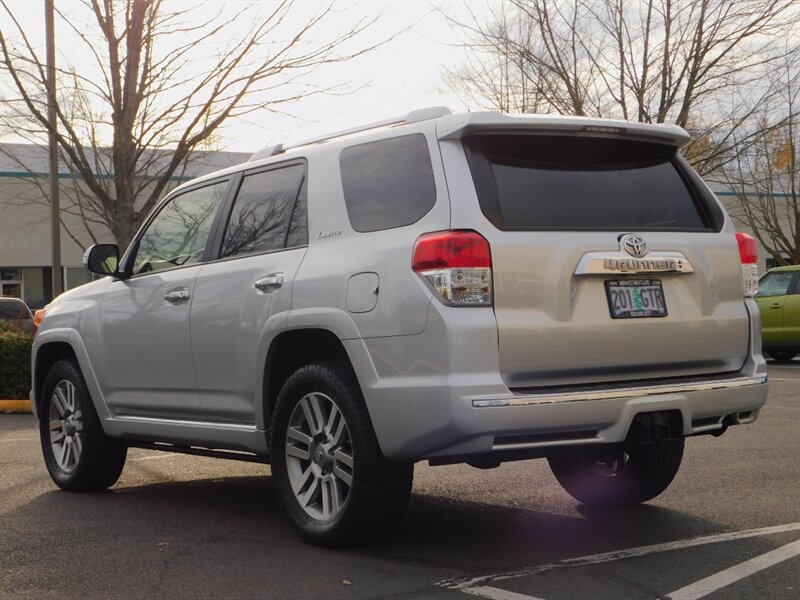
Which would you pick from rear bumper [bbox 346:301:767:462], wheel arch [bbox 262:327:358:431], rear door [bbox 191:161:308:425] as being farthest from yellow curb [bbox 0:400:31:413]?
rear bumper [bbox 346:301:767:462]

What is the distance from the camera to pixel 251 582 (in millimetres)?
4719

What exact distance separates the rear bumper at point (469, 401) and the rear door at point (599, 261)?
0.10m

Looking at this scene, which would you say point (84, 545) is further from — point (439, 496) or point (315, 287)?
point (439, 496)

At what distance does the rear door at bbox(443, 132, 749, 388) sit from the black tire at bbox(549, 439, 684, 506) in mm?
960

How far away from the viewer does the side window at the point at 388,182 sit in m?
5.03

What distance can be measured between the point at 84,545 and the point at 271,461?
3.27 feet

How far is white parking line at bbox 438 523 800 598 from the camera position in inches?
181

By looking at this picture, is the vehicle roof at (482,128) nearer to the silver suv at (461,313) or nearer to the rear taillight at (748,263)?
the silver suv at (461,313)

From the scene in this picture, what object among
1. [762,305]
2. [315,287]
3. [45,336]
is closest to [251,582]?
[315,287]

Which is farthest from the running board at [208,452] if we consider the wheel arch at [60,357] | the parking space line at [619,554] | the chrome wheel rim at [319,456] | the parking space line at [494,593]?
the parking space line at [494,593]

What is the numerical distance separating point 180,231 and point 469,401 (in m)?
2.83

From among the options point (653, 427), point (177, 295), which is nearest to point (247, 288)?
point (177, 295)

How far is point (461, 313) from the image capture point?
4688 millimetres

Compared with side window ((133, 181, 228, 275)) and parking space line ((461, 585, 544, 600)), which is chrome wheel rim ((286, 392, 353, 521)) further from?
side window ((133, 181, 228, 275))
